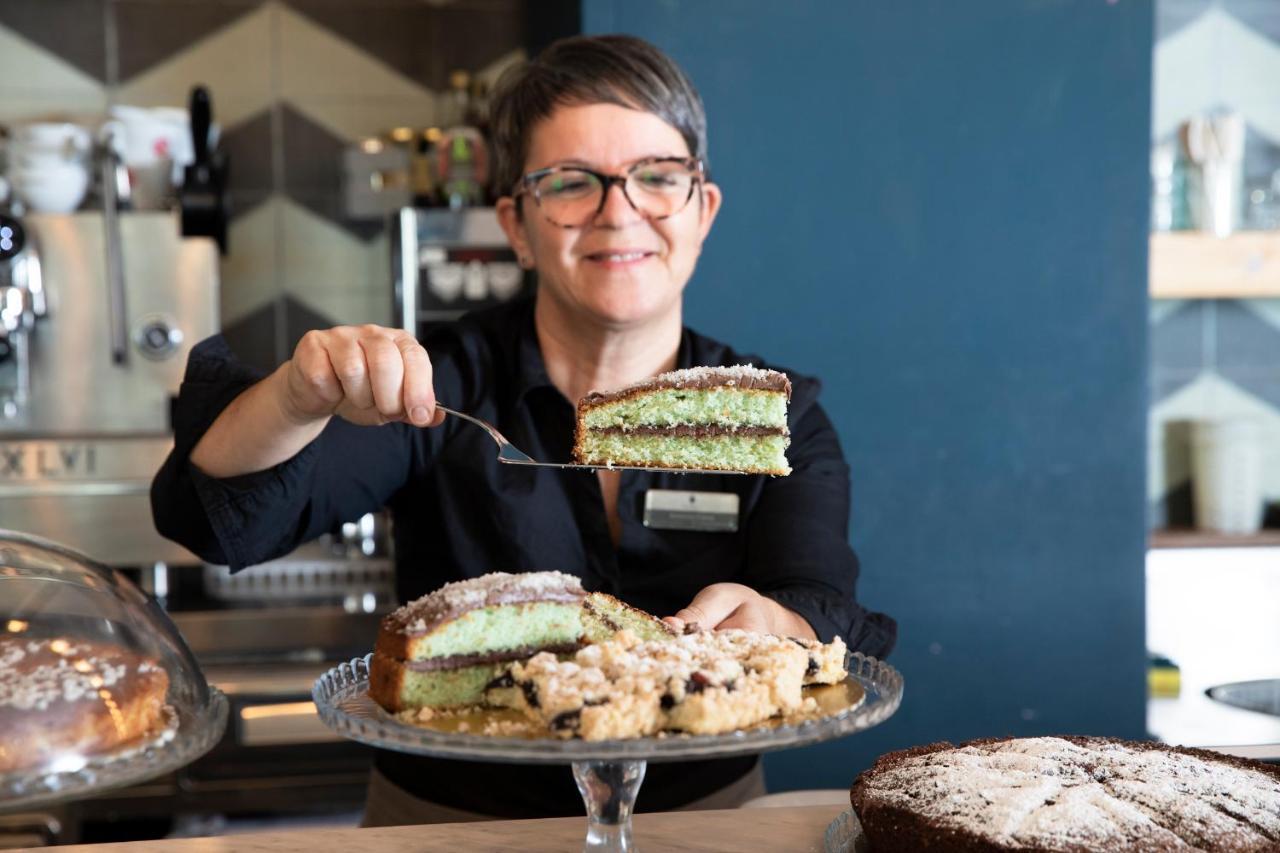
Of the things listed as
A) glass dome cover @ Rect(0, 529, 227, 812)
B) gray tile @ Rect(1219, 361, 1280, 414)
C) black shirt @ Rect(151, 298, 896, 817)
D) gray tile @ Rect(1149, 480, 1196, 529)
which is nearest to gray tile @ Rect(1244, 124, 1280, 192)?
gray tile @ Rect(1219, 361, 1280, 414)

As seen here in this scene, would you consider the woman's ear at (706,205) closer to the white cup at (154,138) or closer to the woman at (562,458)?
the woman at (562,458)

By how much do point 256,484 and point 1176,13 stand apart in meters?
3.71

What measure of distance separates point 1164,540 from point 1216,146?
4.09 ft

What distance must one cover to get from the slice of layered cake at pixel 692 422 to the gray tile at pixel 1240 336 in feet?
11.0

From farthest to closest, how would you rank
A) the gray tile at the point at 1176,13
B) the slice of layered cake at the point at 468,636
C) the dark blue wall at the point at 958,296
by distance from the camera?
the gray tile at the point at 1176,13 → the dark blue wall at the point at 958,296 → the slice of layered cake at the point at 468,636

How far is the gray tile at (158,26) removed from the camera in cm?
410

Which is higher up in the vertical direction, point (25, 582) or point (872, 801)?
point (25, 582)

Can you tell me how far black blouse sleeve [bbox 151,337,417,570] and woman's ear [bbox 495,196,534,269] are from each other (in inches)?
12.7

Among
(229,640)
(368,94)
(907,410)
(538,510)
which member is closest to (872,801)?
(538,510)

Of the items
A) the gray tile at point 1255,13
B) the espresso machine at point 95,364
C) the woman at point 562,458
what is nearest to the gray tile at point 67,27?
the espresso machine at point 95,364

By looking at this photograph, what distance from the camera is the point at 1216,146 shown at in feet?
13.7

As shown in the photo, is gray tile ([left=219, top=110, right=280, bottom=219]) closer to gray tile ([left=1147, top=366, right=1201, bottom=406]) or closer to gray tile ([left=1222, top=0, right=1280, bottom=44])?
gray tile ([left=1147, top=366, right=1201, bottom=406])

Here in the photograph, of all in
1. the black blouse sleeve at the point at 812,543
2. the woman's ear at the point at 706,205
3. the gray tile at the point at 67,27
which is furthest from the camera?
the gray tile at the point at 67,27

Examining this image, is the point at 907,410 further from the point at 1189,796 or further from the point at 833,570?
the point at 1189,796
